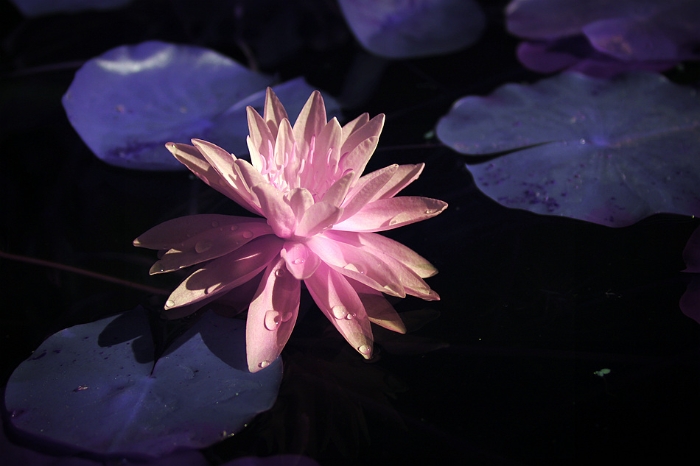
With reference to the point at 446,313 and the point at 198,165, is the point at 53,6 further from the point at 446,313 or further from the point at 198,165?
the point at 446,313

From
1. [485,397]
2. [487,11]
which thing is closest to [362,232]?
[485,397]

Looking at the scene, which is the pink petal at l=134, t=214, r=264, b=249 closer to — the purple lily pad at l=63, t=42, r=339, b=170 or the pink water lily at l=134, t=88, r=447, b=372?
the pink water lily at l=134, t=88, r=447, b=372

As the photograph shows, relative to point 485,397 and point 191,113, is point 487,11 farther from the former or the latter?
point 485,397

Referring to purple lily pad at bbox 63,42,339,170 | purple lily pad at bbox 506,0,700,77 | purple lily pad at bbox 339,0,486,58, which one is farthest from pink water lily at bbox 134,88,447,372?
purple lily pad at bbox 506,0,700,77

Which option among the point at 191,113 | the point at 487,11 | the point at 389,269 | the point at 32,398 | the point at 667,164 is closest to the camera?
the point at 32,398

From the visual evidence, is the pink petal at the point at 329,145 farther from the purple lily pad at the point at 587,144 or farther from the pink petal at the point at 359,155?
the purple lily pad at the point at 587,144

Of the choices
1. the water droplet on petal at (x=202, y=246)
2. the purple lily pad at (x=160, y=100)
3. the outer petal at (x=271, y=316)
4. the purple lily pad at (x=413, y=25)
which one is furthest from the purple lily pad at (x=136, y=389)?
the purple lily pad at (x=413, y=25)

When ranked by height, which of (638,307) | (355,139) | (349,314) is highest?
(355,139)

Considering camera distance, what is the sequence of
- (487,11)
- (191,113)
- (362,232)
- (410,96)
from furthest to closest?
(487,11) → (410,96) → (191,113) → (362,232)
